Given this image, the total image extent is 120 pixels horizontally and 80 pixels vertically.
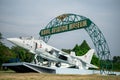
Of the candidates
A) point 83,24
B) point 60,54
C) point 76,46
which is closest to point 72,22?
point 83,24

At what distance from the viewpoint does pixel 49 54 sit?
4384 cm

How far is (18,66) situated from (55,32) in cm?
928

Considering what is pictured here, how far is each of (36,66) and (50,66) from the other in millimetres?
3222

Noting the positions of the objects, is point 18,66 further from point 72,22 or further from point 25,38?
point 72,22

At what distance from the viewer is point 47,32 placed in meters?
49.0

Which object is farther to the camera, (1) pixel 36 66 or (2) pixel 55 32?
(2) pixel 55 32

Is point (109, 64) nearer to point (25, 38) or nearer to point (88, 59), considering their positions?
point (88, 59)

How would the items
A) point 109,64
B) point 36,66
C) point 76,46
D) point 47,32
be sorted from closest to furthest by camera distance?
point 36,66
point 109,64
point 47,32
point 76,46

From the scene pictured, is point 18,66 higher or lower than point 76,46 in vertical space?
lower

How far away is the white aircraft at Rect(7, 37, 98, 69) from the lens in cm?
4234

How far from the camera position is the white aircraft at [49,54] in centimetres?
4234

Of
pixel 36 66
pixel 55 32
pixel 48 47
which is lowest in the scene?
pixel 36 66

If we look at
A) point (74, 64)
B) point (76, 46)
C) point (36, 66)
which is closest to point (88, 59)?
point (74, 64)

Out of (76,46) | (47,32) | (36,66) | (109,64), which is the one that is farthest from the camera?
(76,46)
